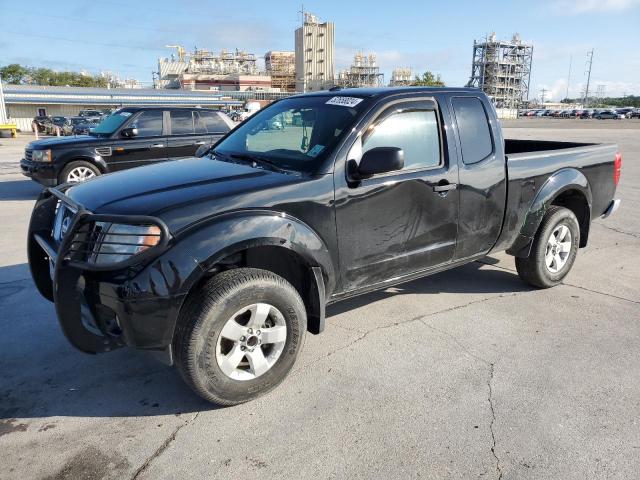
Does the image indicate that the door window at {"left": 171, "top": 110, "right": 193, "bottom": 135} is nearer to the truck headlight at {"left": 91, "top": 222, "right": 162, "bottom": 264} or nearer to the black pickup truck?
the black pickup truck

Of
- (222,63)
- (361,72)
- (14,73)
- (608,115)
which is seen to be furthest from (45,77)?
(608,115)

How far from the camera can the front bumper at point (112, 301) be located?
2.53 metres

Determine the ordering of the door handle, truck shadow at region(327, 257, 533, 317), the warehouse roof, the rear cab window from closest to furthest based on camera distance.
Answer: the door handle, truck shadow at region(327, 257, 533, 317), the rear cab window, the warehouse roof

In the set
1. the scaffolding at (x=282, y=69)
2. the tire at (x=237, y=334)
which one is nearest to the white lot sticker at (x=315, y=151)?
the tire at (x=237, y=334)

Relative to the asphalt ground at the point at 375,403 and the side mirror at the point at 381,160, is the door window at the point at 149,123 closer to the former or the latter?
the asphalt ground at the point at 375,403

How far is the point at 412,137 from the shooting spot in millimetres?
3660

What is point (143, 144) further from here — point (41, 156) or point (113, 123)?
point (41, 156)

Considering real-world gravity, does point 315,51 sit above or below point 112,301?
above

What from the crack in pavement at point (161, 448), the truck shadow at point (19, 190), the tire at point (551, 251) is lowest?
the crack in pavement at point (161, 448)

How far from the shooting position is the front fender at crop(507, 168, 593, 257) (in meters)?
4.45

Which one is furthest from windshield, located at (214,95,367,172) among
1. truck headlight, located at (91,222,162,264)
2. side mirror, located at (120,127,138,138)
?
side mirror, located at (120,127,138,138)

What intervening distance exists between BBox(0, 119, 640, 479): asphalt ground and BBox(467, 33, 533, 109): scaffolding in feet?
436

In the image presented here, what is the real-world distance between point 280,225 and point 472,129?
1.99 metres

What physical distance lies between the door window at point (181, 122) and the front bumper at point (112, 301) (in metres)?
7.33
